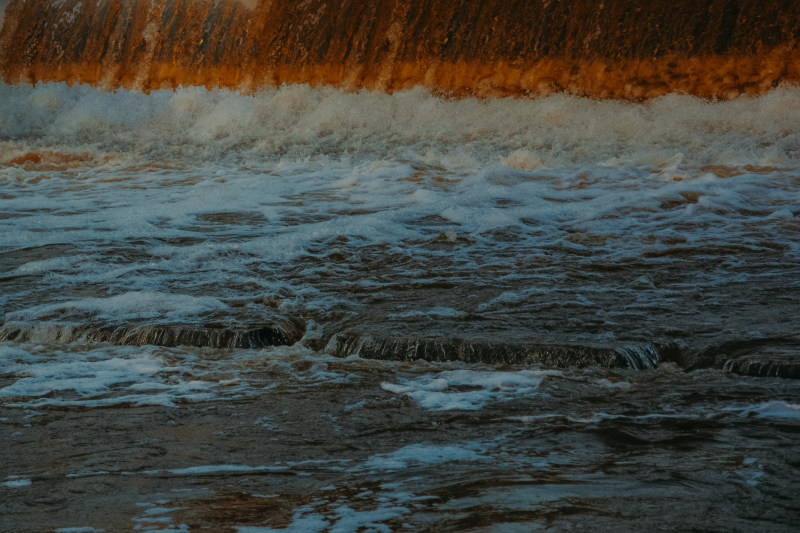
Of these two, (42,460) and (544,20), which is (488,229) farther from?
(544,20)

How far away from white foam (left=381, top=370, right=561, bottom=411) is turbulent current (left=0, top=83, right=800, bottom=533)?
0.01 m

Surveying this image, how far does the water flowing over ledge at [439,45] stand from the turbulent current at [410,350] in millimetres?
2833

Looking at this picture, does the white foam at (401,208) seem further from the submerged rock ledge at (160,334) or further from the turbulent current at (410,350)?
the submerged rock ledge at (160,334)

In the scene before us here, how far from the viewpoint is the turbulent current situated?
2.22 m

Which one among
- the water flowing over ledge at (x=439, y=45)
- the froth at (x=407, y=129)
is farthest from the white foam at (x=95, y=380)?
the water flowing over ledge at (x=439, y=45)

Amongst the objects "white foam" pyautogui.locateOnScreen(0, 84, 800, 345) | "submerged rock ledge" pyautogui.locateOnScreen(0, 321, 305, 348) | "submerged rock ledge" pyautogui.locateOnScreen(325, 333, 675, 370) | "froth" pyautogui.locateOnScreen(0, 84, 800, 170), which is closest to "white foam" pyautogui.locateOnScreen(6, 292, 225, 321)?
"white foam" pyautogui.locateOnScreen(0, 84, 800, 345)

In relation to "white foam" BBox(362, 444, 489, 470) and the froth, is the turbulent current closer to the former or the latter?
"white foam" BBox(362, 444, 489, 470)

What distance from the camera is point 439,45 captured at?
13617 millimetres

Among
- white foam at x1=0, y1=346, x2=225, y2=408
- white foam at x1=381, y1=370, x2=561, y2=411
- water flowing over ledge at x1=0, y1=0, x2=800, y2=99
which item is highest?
water flowing over ledge at x1=0, y1=0, x2=800, y2=99

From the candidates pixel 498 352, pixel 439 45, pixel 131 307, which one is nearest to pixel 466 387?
pixel 498 352

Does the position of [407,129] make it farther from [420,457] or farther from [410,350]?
[420,457]

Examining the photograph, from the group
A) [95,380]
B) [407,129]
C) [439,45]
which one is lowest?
[95,380]

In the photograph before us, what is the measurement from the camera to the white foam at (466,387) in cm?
308

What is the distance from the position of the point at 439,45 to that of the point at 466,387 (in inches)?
434
